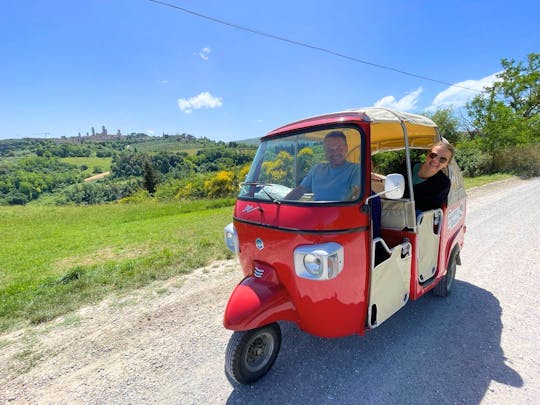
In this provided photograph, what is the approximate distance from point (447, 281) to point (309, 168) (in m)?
2.50

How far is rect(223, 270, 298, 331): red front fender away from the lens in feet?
7.02

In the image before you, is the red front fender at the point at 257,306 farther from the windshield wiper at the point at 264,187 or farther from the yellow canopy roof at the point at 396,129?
the yellow canopy roof at the point at 396,129

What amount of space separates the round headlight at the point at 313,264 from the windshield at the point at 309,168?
46cm

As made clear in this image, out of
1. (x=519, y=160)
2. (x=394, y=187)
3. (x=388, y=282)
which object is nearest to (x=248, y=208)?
(x=394, y=187)

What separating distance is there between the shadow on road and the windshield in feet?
5.12

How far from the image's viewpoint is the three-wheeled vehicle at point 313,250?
212 cm

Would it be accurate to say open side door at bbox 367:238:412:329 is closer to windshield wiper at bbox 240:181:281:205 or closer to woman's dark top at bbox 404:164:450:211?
woman's dark top at bbox 404:164:450:211

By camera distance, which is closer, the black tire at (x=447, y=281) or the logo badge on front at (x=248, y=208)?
the logo badge on front at (x=248, y=208)

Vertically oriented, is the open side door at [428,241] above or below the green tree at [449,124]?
below

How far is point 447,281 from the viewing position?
3.56 metres

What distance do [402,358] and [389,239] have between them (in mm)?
1169

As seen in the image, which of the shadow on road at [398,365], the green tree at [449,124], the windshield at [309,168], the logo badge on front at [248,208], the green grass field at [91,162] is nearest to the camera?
the shadow on road at [398,365]

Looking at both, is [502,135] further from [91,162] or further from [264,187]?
[91,162]

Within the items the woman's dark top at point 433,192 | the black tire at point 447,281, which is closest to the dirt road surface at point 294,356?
the black tire at point 447,281
